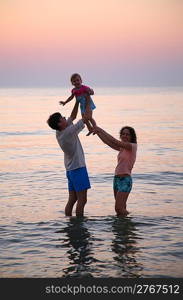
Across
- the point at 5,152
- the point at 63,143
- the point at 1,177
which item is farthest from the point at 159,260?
the point at 5,152

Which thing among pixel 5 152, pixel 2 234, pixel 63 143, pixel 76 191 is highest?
pixel 5 152

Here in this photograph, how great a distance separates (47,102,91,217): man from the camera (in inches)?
345

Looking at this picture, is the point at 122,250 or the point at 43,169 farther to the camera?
the point at 43,169

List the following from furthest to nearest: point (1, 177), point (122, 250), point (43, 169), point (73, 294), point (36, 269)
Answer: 1. point (43, 169)
2. point (1, 177)
3. point (122, 250)
4. point (36, 269)
5. point (73, 294)

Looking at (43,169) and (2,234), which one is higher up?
(43,169)

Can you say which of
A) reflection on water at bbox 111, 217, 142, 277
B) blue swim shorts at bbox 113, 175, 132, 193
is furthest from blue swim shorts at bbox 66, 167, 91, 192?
reflection on water at bbox 111, 217, 142, 277

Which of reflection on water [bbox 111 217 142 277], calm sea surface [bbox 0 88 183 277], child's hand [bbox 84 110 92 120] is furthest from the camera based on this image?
child's hand [bbox 84 110 92 120]

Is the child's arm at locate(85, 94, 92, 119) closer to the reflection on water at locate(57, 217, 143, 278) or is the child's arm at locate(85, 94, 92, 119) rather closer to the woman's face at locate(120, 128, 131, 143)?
the woman's face at locate(120, 128, 131, 143)

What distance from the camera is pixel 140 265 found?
7473 mm

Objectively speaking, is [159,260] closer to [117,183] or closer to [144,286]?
[144,286]

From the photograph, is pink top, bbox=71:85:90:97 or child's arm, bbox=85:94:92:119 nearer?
child's arm, bbox=85:94:92:119

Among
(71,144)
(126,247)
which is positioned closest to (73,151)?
(71,144)

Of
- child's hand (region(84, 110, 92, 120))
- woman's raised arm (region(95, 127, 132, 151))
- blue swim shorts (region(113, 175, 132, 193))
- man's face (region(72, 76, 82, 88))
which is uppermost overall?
man's face (region(72, 76, 82, 88))

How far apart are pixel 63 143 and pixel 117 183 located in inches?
50.5
